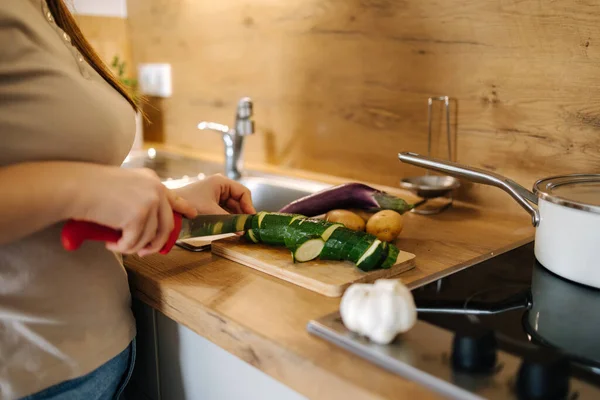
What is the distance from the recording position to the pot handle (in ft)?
2.50

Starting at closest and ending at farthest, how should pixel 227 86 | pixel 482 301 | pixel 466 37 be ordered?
pixel 482 301 → pixel 466 37 → pixel 227 86

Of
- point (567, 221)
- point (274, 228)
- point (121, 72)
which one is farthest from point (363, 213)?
point (121, 72)

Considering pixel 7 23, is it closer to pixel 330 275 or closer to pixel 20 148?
pixel 20 148

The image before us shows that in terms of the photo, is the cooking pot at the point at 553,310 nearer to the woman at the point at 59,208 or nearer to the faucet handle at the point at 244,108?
the woman at the point at 59,208

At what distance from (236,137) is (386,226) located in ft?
2.29

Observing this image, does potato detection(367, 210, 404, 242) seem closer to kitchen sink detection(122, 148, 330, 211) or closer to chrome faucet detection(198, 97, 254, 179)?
kitchen sink detection(122, 148, 330, 211)

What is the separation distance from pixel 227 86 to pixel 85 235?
106 centimetres

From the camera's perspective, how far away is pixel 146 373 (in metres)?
0.79

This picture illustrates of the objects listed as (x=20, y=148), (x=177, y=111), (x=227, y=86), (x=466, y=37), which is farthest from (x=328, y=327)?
(x=177, y=111)

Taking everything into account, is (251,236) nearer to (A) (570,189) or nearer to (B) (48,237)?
(B) (48,237)

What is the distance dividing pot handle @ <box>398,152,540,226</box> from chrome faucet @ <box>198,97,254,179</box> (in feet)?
1.93

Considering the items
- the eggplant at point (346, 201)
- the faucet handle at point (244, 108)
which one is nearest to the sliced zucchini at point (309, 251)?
the eggplant at point (346, 201)

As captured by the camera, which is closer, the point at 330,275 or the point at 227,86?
the point at 330,275

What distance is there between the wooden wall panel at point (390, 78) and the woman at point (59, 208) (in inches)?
24.9
